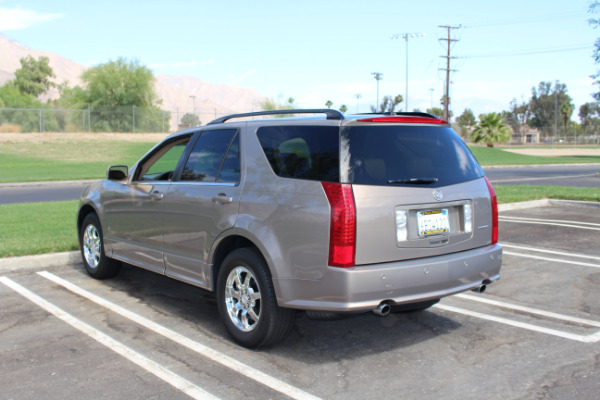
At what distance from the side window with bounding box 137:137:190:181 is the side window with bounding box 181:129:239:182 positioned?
0.36m

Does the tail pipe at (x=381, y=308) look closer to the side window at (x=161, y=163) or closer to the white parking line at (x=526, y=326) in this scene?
the white parking line at (x=526, y=326)

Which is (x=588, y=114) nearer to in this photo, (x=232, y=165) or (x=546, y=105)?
(x=546, y=105)

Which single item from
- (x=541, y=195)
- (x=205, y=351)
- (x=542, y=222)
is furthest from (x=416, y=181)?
(x=541, y=195)

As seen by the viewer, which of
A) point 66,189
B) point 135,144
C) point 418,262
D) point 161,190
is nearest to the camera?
point 418,262

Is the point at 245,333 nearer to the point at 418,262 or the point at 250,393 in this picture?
the point at 250,393

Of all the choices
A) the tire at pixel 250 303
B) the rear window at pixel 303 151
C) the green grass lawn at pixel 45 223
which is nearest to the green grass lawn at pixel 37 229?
the green grass lawn at pixel 45 223

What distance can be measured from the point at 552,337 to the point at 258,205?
2665 millimetres

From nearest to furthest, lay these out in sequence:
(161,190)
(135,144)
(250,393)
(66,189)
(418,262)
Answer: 1. (250,393)
2. (418,262)
3. (161,190)
4. (66,189)
5. (135,144)

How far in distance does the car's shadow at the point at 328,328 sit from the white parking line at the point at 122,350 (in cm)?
72

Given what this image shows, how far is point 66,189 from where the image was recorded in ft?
67.5

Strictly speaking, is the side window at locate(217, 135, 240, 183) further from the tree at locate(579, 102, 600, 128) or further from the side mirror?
the tree at locate(579, 102, 600, 128)

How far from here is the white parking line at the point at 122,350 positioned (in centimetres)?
400

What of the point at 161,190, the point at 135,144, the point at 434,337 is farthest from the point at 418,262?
the point at 135,144

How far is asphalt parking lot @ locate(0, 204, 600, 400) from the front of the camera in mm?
4023
